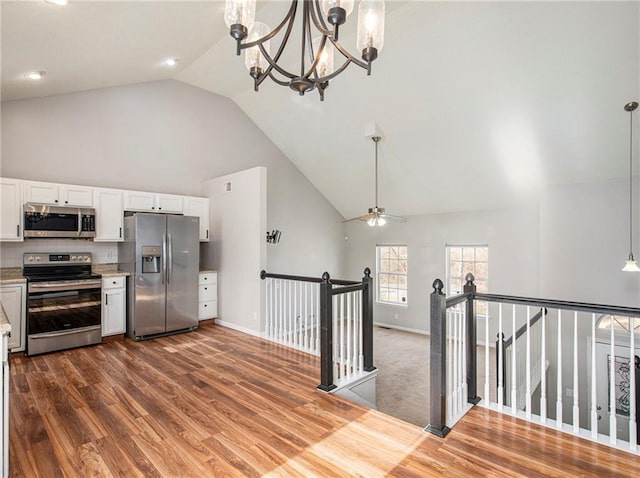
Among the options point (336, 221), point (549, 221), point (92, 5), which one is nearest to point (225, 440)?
point (92, 5)

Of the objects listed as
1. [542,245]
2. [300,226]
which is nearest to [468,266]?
[542,245]

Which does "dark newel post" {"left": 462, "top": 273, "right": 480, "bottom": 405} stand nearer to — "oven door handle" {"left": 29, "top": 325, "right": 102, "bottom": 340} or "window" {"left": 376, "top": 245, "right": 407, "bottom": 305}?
"oven door handle" {"left": 29, "top": 325, "right": 102, "bottom": 340}

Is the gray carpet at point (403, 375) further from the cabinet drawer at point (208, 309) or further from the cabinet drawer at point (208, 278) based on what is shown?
the cabinet drawer at point (208, 278)

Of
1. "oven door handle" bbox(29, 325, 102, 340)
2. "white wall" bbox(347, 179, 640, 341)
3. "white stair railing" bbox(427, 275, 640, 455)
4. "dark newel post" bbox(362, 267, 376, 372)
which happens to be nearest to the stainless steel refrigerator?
"oven door handle" bbox(29, 325, 102, 340)

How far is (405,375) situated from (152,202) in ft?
16.6

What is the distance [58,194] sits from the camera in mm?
4617

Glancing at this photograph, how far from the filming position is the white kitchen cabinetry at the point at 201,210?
19.3ft

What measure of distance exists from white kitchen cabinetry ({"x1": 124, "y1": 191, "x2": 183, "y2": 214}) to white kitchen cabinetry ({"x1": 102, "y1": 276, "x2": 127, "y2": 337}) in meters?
1.11

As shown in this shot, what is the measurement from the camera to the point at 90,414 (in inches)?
111

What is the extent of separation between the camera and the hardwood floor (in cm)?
221

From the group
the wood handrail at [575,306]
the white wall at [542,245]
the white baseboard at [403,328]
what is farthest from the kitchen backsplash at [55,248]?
the white baseboard at [403,328]

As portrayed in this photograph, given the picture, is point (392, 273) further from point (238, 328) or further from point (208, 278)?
point (208, 278)

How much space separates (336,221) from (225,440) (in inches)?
274

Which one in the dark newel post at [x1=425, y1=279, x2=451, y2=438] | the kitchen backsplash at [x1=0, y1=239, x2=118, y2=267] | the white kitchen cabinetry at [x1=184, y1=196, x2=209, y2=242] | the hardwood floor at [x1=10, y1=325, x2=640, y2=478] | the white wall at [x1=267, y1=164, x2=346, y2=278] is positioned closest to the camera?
the hardwood floor at [x1=10, y1=325, x2=640, y2=478]
